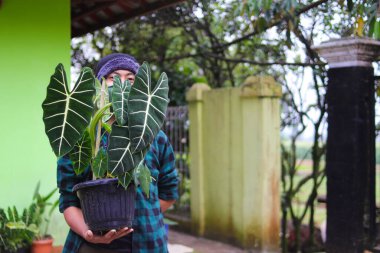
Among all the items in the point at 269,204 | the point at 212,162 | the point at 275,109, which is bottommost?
the point at 269,204

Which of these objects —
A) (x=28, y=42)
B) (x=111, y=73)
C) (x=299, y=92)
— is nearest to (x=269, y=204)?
(x=299, y=92)

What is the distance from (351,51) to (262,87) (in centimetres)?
166

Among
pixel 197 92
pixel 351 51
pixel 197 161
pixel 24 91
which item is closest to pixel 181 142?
pixel 197 161

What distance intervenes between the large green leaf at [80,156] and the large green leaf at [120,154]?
5.4 inches

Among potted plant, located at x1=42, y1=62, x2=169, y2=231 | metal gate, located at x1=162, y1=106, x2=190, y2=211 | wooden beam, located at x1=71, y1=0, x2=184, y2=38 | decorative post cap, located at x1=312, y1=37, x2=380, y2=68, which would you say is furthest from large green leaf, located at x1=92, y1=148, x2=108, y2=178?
metal gate, located at x1=162, y1=106, x2=190, y2=211

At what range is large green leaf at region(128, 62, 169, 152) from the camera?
1.67m

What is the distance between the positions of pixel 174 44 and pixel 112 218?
20.9ft

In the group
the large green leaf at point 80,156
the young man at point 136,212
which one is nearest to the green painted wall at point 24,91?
the young man at point 136,212

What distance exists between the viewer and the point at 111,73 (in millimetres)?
1976

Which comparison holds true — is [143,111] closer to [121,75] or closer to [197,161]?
[121,75]

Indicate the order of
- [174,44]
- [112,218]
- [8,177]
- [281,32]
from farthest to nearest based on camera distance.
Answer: [174,44] → [281,32] → [8,177] → [112,218]

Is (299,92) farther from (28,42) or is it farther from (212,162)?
(28,42)

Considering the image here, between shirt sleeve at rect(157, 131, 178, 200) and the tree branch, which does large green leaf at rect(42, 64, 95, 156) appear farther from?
the tree branch

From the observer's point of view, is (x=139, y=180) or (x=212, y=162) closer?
(x=139, y=180)
